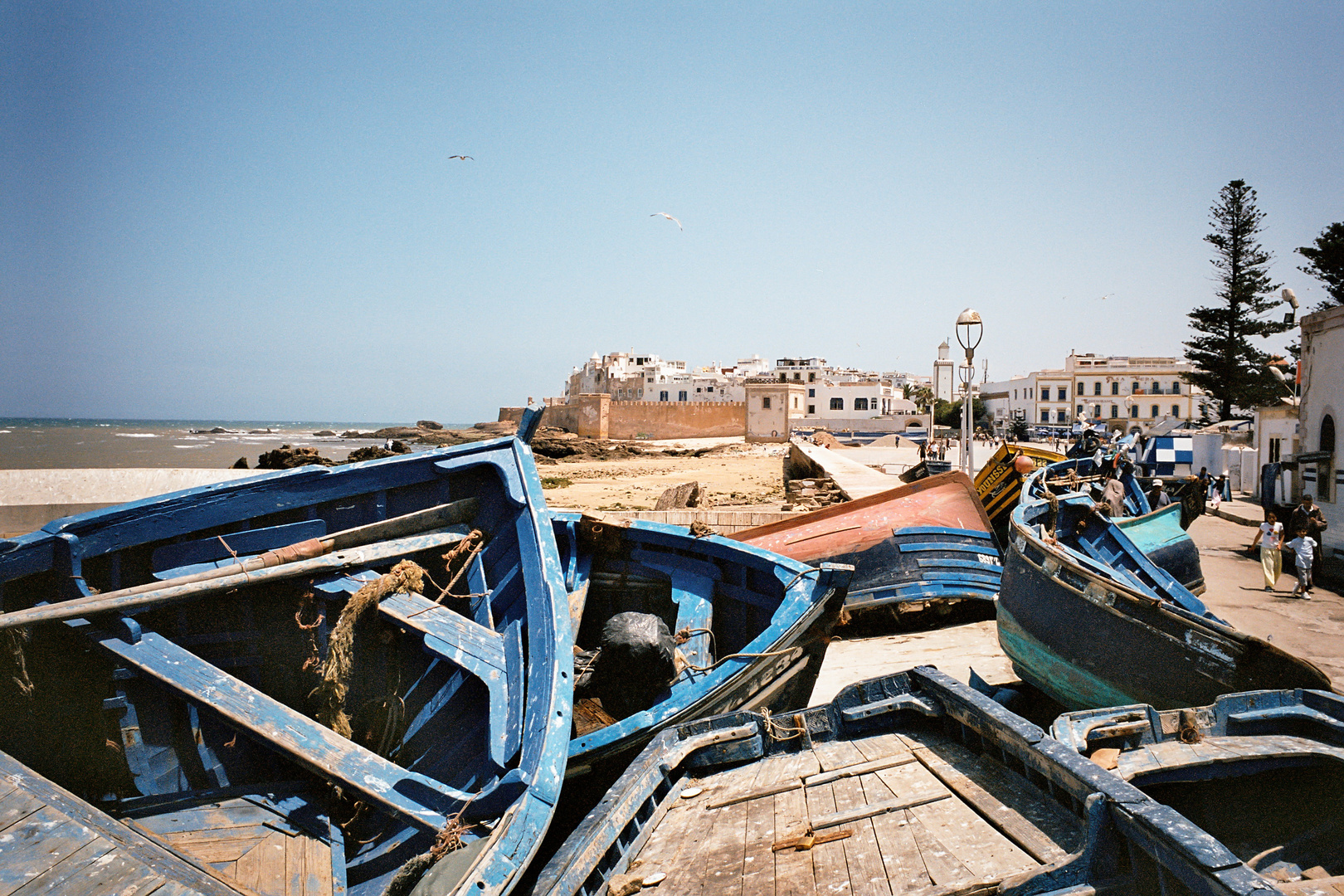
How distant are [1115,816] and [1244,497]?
23.3 meters

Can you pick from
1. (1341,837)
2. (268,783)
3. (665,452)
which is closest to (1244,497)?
(1341,837)

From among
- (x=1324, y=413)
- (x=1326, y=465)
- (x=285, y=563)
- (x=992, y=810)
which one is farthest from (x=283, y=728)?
(x=1324, y=413)

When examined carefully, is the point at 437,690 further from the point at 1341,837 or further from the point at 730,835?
the point at 1341,837

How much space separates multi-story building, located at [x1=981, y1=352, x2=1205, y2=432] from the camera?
58.0 meters

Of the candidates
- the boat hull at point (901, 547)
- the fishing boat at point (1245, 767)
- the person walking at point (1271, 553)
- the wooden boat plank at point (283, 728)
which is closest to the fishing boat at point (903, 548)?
the boat hull at point (901, 547)

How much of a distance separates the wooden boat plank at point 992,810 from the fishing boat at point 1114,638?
216 centimetres

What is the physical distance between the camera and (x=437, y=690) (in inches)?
163

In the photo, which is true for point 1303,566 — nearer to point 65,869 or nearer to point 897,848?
point 897,848

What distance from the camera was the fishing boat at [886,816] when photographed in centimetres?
232

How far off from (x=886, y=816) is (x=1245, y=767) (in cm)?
162

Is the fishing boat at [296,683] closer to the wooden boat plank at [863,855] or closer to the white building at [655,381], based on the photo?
the wooden boat plank at [863,855]

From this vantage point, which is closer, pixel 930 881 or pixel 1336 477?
pixel 930 881

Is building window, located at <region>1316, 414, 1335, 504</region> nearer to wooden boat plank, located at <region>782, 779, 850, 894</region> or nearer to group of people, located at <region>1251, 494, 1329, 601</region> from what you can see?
group of people, located at <region>1251, 494, 1329, 601</region>

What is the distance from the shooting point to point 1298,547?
33.3 feet
